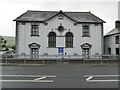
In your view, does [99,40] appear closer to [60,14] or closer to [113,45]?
[113,45]

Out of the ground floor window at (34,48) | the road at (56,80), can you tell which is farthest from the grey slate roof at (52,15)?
the road at (56,80)

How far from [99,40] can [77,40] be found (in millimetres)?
3461

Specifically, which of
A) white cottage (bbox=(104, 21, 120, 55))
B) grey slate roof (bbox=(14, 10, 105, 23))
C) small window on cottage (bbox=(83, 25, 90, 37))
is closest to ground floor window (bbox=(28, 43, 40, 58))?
grey slate roof (bbox=(14, 10, 105, 23))

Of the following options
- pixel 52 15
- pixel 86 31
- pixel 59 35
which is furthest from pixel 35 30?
pixel 86 31

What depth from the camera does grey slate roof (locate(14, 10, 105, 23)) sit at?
40.6 meters

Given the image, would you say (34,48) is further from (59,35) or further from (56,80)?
(56,80)

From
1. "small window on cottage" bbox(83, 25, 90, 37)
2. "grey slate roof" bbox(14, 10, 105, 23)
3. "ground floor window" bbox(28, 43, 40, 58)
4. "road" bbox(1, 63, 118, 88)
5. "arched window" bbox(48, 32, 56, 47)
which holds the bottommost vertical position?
"road" bbox(1, 63, 118, 88)

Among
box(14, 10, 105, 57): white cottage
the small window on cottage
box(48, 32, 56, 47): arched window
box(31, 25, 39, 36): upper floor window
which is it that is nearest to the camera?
box(14, 10, 105, 57): white cottage

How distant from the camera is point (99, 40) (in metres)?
40.9

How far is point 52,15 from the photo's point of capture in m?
40.8

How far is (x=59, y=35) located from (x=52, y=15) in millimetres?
3327

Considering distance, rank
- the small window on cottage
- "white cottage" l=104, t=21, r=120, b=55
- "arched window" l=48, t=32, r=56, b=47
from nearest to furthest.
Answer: "arched window" l=48, t=32, r=56, b=47, the small window on cottage, "white cottage" l=104, t=21, r=120, b=55

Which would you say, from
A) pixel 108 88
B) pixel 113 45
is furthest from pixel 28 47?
pixel 108 88

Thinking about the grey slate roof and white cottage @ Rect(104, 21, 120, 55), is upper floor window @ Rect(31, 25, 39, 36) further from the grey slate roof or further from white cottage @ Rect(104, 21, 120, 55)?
white cottage @ Rect(104, 21, 120, 55)
